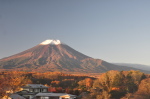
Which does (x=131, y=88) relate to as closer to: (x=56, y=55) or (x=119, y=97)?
(x=119, y=97)

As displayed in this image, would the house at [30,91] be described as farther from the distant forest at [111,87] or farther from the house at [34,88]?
the distant forest at [111,87]

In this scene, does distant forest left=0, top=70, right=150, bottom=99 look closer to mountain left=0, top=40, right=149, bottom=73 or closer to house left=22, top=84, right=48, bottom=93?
house left=22, top=84, right=48, bottom=93

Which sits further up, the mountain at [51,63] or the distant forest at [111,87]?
the mountain at [51,63]

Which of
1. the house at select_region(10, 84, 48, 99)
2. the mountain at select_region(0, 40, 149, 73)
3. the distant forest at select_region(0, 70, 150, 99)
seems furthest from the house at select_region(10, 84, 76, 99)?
the mountain at select_region(0, 40, 149, 73)

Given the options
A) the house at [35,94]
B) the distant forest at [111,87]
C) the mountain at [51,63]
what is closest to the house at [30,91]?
the house at [35,94]

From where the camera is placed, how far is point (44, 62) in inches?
7195

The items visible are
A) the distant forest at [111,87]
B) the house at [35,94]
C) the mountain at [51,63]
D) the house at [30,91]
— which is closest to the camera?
the distant forest at [111,87]

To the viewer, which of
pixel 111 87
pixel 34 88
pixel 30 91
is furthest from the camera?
pixel 111 87

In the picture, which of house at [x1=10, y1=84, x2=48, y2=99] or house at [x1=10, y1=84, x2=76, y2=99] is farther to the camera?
house at [x1=10, y1=84, x2=48, y2=99]

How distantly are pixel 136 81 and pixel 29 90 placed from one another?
2536 centimetres

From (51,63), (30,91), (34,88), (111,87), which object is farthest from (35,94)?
(51,63)

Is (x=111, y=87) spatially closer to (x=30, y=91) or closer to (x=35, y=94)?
(x=35, y=94)

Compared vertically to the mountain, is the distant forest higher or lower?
lower

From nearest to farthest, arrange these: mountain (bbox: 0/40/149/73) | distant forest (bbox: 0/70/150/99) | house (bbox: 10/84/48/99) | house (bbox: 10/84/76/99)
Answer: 1. distant forest (bbox: 0/70/150/99)
2. house (bbox: 10/84/76/99)
3. house (bbox: 10/84/48/99)
4. mountain (bbox: 0/40/149/73)
